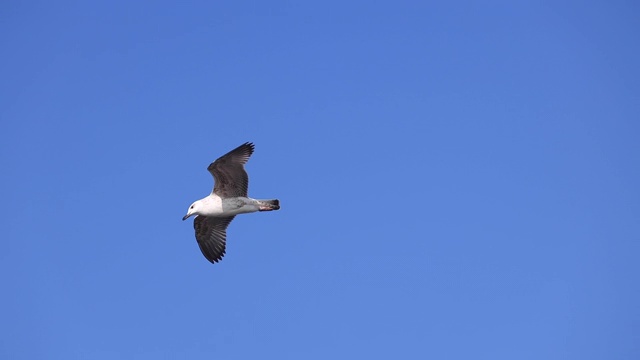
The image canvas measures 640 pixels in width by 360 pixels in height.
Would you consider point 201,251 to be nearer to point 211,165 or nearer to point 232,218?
point 232,218

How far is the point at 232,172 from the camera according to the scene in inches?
717

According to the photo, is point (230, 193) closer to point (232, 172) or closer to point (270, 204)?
point (232, 172)

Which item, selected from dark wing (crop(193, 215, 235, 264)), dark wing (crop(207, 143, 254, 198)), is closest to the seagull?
dark wing (crop(207, 143, 254, 198))

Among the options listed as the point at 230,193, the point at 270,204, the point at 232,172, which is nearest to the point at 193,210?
the point at 230,193

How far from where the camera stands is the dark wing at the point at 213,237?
65.2ft

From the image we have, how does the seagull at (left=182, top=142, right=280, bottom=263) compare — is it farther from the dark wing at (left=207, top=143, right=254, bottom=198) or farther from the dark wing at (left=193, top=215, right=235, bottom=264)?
A: the dark wing at (left=193, top=215, right=235, bottom=264)

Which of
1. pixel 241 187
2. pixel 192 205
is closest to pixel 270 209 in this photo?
pixel 241 187

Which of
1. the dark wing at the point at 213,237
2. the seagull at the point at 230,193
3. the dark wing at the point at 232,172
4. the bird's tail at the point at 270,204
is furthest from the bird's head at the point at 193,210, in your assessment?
the bird's tail at the point at 270,204

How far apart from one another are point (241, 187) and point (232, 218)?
72.2 inches

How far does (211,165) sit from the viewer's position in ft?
59.1

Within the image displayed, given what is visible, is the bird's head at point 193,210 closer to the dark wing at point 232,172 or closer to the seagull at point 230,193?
the seagull at point 230,193

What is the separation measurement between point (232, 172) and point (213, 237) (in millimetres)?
2548

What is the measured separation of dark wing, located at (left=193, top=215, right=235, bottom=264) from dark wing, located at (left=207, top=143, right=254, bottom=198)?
63.7 inches

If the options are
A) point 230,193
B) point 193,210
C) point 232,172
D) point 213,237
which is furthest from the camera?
point 213,237
